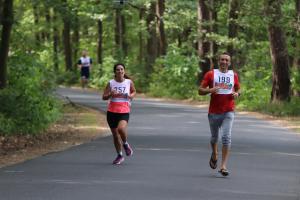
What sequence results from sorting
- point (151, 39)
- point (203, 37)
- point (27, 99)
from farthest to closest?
point (151, 39)
point (203, 37)
point (27, 99)

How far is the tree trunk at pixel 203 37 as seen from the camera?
36000 mm

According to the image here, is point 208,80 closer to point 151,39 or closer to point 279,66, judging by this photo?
point 279,66

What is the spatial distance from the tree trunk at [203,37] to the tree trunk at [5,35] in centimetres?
1620

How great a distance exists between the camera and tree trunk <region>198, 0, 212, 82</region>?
3600cm

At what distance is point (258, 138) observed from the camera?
1945cm

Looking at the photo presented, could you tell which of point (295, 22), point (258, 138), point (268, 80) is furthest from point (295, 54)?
point (258, 138)

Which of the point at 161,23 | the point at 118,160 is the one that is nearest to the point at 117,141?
the point at 118,160

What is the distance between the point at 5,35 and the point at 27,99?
1.88 metres

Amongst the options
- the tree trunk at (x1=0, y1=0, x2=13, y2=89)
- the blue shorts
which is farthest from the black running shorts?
the tree trunk at (x1=0, y1=0, x2=13, y2=89)

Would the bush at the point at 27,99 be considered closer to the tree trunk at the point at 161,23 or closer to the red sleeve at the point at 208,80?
the red sleeve at the point at 208,80

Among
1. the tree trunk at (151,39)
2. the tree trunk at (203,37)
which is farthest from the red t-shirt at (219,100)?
the tree trunk at (151,39)

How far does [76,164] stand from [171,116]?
12.3m

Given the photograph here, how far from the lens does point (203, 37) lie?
3681cm

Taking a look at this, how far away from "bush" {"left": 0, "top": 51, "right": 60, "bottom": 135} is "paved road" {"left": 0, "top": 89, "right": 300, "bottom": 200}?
2.09m
